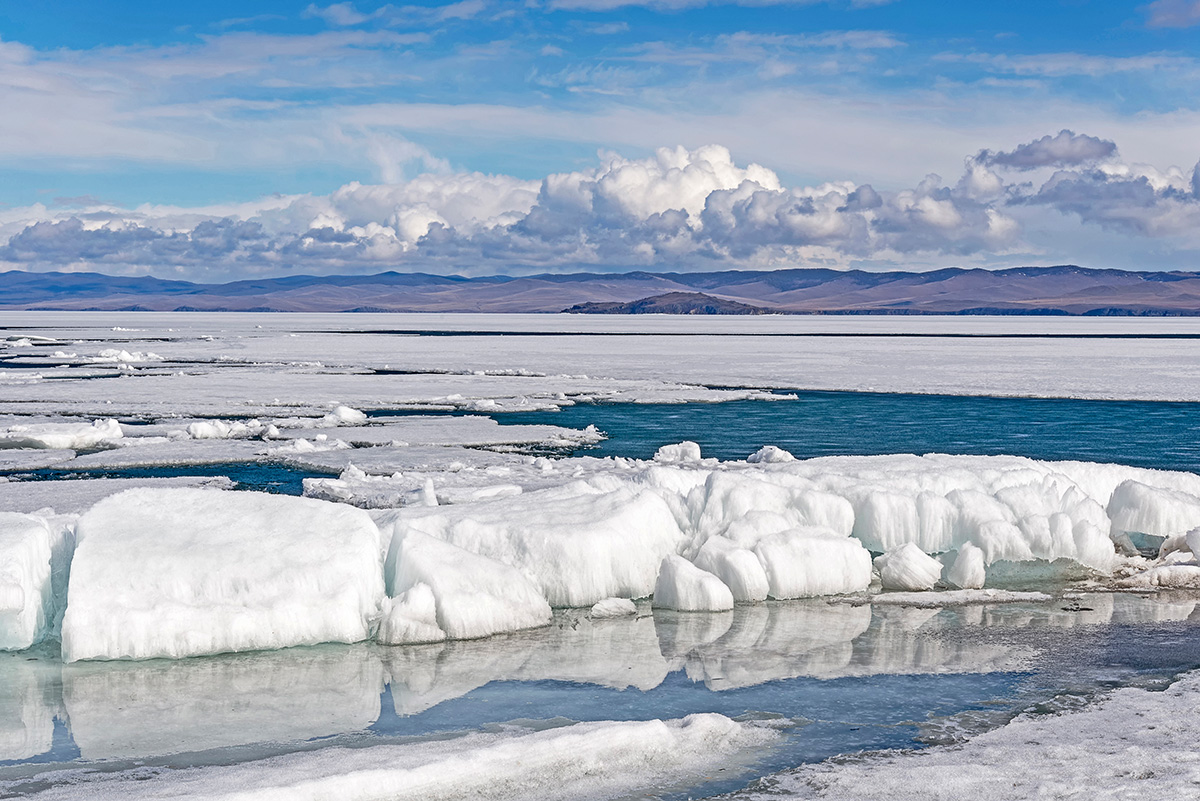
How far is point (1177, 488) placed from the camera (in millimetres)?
12938

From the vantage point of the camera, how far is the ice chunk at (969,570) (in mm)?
10695

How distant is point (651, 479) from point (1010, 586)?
3786mm

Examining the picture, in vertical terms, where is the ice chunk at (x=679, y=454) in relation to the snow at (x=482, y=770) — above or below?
above

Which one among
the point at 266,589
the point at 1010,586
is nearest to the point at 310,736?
the point at 266,589

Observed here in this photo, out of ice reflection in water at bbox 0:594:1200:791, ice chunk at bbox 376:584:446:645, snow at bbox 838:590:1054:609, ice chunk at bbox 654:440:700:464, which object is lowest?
snow at bbox 838:590:1054:609

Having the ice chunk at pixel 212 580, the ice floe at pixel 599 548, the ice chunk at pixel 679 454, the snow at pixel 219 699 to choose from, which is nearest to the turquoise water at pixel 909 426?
the ice chunk at pixel 679 454

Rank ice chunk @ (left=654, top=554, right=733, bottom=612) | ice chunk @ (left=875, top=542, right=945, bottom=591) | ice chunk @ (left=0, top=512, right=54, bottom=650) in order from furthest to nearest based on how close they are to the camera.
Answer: ice chunk @ (left=875, top=542, right=945, bottom=591) < ice chunk @ (left=654, top=554, right=733, bottom=612) < ice chunk @ (left=0, top=512, right=54, bottom=650)

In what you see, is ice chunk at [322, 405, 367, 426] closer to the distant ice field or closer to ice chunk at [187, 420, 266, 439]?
ice chunk at [187, 420, 266, 439]

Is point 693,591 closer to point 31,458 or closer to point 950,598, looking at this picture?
point 950,598

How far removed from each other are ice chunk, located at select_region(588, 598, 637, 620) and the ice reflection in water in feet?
0.43

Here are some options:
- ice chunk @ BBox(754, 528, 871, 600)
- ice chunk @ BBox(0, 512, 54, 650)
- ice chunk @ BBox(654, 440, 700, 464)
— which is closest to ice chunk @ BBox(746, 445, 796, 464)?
ice chunk @ BBox(654, 440, 700, 464)

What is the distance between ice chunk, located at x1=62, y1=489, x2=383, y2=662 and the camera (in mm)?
8312

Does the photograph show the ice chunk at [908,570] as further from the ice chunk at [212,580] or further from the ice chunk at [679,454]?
the ice chunk at [679,454]

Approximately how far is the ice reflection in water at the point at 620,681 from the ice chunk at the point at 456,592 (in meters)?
0.19
